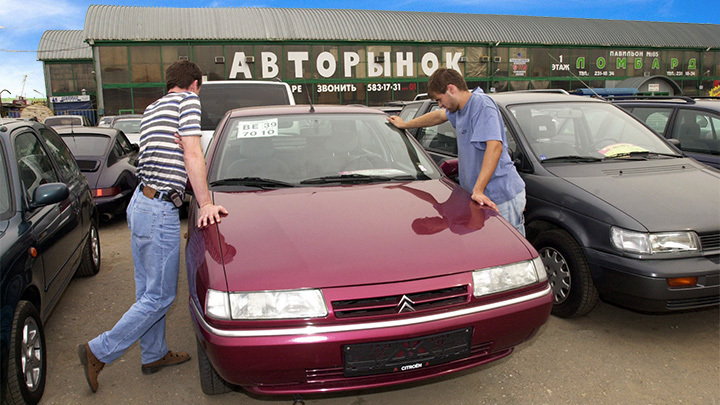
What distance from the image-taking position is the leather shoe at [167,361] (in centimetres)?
300

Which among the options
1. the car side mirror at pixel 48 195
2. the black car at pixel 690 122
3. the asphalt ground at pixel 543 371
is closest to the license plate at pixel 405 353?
the asphalt ground at pixel 543 371

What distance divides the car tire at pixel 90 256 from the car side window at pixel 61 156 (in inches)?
20.3

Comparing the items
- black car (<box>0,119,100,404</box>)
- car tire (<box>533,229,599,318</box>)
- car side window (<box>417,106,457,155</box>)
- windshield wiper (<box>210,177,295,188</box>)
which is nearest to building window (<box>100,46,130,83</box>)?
black car (<box>0,119,100,404</box>)

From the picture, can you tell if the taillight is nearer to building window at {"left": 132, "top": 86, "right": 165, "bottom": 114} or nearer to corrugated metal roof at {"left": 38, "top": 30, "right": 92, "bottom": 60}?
building window at {"left": 132, "top": 86, "right": 165, "bottom": 114}

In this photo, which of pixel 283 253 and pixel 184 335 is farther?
pixel 184 335

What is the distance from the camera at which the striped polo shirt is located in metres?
2.66

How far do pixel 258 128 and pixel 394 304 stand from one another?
194 centimetres

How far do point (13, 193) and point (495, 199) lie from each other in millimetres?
3084

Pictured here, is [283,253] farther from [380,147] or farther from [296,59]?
[296,59]

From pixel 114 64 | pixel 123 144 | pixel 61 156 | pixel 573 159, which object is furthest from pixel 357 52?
pixel 573 159

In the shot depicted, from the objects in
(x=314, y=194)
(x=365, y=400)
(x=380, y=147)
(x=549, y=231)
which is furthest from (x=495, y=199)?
(x=365, y=400)

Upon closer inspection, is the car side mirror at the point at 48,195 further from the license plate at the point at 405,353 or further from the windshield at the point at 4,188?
the license plate at the point at 405,353

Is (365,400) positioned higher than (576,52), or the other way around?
(576,52)

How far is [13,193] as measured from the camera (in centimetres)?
297
